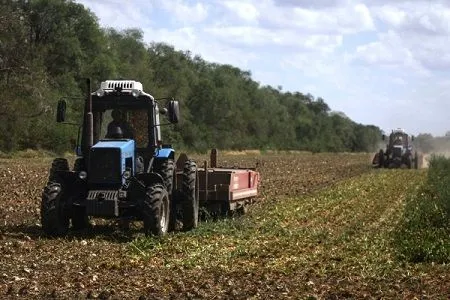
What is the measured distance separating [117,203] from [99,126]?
2050 mm

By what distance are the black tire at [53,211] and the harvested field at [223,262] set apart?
24cm

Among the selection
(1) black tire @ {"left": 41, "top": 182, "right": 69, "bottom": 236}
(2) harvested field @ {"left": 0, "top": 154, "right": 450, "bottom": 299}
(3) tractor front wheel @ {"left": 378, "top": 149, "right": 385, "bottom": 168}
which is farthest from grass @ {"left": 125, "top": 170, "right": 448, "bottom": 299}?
(3) tractor front wheel @ {"left": 378, "top": 149, "right": 385, "bottom": 168}

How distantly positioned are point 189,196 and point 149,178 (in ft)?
3.76

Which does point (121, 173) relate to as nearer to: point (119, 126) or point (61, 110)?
point (119, 126)

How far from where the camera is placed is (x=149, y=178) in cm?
1399

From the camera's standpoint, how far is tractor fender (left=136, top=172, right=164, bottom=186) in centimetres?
1392

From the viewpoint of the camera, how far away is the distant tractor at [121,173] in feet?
44.4

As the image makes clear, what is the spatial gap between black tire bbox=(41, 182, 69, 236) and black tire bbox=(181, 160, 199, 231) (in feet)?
7.58

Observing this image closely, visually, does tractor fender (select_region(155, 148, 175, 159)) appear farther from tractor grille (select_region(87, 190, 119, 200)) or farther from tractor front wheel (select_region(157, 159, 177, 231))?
tractor grille (select_region(87, 190, 119, 200))

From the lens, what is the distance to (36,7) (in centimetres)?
5612

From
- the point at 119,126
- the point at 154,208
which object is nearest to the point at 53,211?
the point at 154,208

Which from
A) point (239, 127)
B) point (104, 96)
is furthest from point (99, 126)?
point (239, 127)

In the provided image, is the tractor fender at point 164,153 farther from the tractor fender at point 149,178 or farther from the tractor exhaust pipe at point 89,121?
the tractor exhaust pipe at point 89,121

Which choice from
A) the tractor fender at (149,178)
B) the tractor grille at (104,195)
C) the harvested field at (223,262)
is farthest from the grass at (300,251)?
the tractor fender at (149,178)
